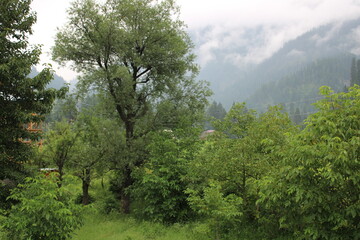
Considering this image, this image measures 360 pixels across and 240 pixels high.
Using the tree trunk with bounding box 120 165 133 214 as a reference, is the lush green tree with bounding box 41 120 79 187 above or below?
above

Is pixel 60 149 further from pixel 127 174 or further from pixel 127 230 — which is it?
pixel 127 230

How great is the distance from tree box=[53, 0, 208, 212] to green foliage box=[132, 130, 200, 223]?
184 centimetres

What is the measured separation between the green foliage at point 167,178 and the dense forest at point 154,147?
8 cm

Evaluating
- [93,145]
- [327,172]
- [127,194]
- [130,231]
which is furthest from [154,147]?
[327,172]

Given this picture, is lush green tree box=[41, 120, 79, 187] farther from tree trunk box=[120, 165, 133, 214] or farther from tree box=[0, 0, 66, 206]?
tree box=[0, 0, 66, 206]

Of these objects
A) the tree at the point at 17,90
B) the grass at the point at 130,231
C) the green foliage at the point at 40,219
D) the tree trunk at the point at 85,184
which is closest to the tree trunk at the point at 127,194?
the grass at the point at 130,231

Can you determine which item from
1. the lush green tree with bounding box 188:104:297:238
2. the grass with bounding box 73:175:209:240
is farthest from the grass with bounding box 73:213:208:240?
the lush green tree with bounding box 188:104:297:238

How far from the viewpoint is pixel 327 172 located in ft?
20.6

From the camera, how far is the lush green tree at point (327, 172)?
6449mm

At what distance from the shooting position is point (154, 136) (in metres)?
17.6

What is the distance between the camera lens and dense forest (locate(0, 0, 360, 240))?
23.6ft

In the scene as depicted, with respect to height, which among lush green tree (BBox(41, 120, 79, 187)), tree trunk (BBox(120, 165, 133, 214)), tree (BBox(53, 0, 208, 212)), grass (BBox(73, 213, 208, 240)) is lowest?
grass (BBox(73, 213, 208, 240))

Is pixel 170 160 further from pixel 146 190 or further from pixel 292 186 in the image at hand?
pixel 292 186

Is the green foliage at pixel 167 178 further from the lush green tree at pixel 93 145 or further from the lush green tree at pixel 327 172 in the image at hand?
the lush green tree at pixel 327 172
